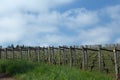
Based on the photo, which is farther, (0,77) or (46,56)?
(46,56)

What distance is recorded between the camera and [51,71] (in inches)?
730

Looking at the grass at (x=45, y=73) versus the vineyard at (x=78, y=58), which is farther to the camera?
the vineyard at (x=78, y=58)

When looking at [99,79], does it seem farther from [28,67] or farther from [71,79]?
[28,67]

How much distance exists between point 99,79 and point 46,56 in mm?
18858

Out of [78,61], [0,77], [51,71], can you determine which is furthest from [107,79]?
[78,61]

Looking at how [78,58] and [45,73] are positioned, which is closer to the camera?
[45,73]

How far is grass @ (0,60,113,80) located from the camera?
16719 millimetres

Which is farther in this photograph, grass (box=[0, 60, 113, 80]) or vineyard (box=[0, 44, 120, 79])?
vineyard (box=[0, 44, 120, 79])

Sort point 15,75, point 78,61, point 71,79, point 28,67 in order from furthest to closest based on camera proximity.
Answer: point 78,61 < point 28,67 < point 15,75 < point 71,79

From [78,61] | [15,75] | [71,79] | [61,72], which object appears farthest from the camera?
[78,61]

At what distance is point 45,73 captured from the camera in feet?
59.9

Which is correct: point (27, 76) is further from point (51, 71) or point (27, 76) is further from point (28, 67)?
point (28, 67)

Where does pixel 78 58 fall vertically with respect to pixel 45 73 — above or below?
above

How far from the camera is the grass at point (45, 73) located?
1672cm
